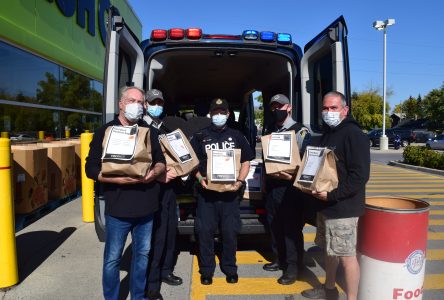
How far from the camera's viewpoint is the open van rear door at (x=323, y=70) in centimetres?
368

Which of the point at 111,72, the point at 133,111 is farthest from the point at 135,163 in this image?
the point at 111,72

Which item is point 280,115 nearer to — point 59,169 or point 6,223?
point 6,223

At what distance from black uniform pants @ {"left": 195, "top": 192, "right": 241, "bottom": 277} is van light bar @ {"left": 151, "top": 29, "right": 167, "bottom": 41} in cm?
182

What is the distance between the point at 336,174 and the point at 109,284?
2007mm

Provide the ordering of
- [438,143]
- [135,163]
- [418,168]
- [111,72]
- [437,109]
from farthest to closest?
[437,109] < [438,143] < [418,168] < [111,72] < [135,163]

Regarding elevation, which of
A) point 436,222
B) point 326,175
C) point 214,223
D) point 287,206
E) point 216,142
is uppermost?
point 216,142

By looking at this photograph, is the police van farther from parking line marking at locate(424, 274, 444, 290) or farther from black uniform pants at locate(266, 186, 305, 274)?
parking line marking at locate(424, 274, 444, 290)

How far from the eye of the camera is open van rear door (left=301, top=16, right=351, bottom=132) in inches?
145

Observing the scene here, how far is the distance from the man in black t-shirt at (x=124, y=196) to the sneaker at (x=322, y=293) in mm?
1665

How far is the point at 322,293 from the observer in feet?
12.0

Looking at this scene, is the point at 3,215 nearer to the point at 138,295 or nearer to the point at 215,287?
the point at 138,295

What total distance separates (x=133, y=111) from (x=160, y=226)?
3.84 feet

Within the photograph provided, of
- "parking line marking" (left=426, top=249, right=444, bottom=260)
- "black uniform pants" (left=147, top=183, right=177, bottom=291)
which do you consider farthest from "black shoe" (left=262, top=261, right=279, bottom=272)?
"parking line marking" (left=426, top=249, right=444, bottom=260)

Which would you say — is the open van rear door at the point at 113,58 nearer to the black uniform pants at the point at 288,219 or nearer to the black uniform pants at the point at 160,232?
the black uniform pants at the point at 160,232
